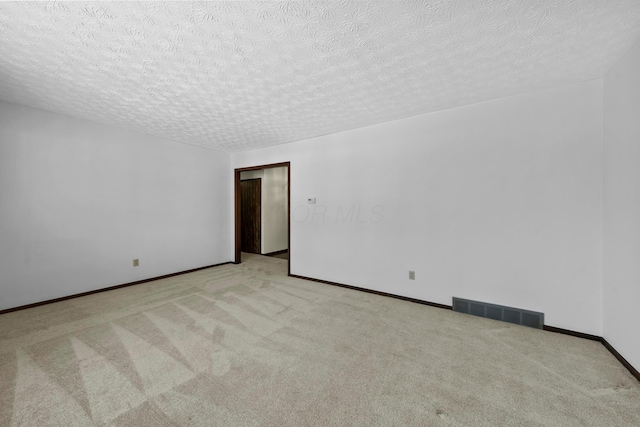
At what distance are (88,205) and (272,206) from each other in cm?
379

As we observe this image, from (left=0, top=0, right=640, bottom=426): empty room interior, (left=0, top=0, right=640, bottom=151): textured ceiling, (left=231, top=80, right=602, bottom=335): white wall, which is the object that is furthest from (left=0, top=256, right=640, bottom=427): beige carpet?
(left=0, top=0, right=640, bottom=151): textured ceiling

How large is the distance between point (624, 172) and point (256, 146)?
4844 mm

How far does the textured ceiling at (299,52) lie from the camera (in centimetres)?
153

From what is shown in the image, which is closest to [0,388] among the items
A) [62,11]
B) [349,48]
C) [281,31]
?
[62,11]

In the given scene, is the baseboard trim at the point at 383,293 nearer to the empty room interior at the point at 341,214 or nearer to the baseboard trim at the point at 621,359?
the empty room interior at the point at 341,214

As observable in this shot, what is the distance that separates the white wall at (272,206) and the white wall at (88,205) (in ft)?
5.67

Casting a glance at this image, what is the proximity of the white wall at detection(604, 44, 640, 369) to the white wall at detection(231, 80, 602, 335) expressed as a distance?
14 centimetres

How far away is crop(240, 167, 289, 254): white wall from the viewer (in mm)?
6551

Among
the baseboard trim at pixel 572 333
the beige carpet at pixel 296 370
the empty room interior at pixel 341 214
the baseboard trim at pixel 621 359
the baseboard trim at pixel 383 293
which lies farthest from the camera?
the baseboard trim at pixel 383 293

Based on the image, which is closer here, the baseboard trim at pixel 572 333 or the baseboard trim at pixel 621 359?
the baseboard trim at pixel 621 359

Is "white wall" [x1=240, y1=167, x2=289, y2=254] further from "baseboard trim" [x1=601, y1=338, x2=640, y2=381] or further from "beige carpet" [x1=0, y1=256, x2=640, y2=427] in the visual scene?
"baseboard trim" [x1=601, y1=338, x2=640, y2=381]

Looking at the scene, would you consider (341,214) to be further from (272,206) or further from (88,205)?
(88,205)

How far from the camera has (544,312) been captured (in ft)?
8.32

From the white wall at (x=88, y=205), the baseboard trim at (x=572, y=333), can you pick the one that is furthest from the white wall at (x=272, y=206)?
the baseboard trim at (x=572, y=333)
